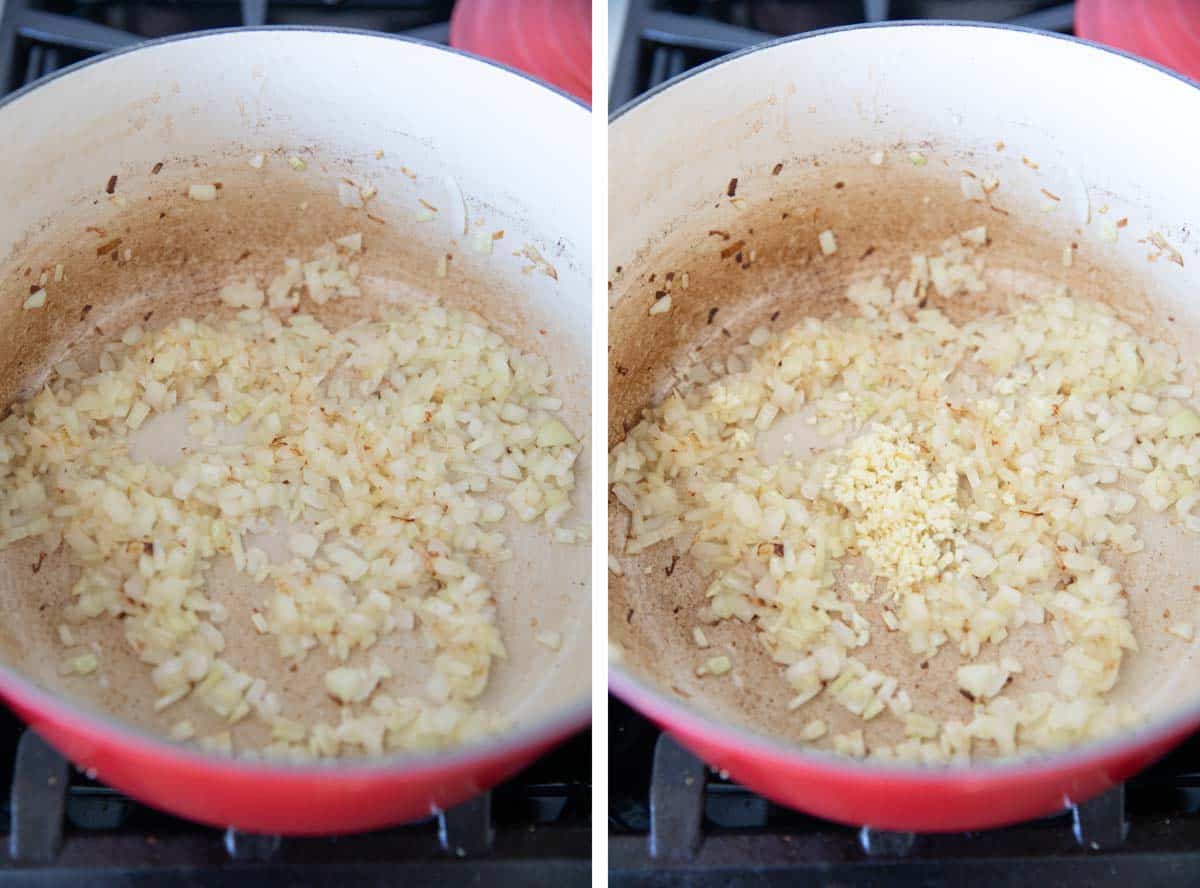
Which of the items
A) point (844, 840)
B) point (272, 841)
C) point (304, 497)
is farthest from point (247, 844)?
point (844, 840)

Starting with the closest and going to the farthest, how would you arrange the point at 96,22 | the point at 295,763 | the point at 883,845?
1. the point at 295,763
2. the point at 883,845
3. the point at 96,22

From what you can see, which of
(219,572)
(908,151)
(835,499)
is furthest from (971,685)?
(219,572)

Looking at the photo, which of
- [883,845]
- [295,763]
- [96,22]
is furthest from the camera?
[96,22]

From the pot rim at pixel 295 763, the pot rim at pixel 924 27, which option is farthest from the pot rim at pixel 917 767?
the pot rim at pixel 924 27

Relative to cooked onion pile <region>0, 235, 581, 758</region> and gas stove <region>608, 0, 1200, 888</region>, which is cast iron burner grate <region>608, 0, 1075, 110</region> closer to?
cooked onion pile <region>0, 235, 581, 758</region>

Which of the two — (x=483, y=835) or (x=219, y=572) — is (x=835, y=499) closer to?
(x=483, y=835)

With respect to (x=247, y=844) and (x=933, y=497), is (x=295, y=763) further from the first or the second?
(x=933, y=497)

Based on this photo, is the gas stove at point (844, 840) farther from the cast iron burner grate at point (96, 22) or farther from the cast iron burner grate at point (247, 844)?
the cast iron burner grate at point (96, 22)

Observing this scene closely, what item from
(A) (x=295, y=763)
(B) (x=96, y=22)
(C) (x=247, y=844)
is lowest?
(C) (x=247, y=844)

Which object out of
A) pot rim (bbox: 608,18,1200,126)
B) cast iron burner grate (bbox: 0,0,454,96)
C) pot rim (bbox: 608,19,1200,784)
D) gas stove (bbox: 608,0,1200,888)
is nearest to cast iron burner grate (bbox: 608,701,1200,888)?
gas stove (bbox: 608,0,1200,888)
